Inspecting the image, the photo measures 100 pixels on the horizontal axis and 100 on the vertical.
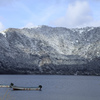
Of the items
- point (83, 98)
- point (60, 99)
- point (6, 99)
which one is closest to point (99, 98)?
point (83, 98)

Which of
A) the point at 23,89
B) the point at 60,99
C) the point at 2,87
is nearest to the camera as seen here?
the point at 60,99

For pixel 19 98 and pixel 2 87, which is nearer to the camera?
pixel 19 98

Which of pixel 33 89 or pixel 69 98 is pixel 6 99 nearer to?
pixel 69 98

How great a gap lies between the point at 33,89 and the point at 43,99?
2220 cm

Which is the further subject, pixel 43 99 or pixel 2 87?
pixel 2 87

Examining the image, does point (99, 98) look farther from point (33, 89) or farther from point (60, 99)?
point (33, 89)

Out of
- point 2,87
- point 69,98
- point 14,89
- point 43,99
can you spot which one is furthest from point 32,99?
point 2,87

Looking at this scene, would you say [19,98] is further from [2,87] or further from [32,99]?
[2,87]

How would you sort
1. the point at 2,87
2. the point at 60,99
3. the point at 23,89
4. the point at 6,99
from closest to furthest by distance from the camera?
the point at 6,99 < the point at 60,99 < the point at 23,89 < the point at 2,87

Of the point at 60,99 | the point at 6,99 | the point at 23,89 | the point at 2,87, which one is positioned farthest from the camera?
the point at 2,87

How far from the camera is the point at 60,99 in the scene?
8044 cm

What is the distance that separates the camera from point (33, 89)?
103m

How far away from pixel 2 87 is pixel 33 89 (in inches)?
584

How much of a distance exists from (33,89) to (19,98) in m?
22.5
